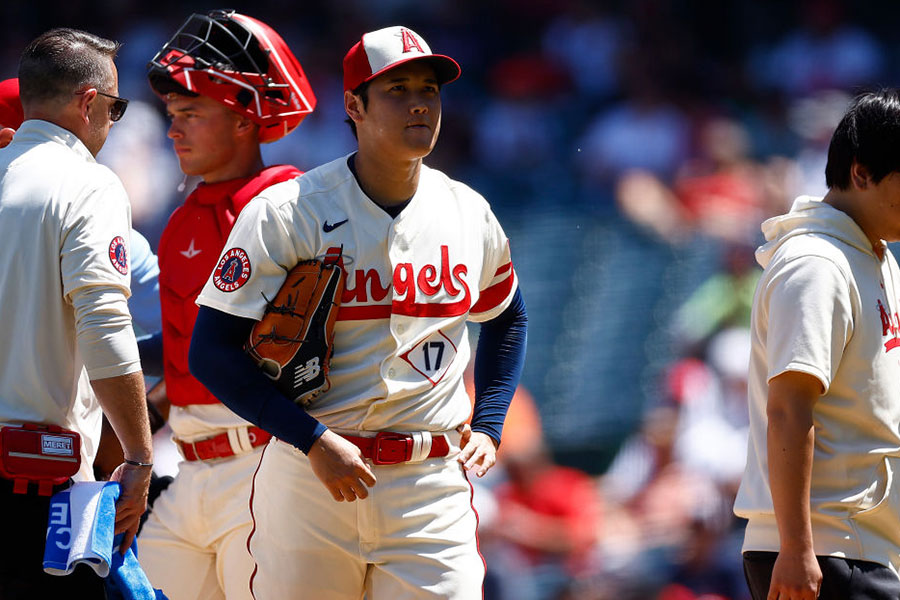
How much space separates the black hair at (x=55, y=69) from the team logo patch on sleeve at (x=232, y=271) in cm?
70

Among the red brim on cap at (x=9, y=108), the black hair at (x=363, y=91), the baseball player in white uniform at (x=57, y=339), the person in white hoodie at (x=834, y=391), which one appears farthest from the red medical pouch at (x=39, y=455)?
the person in white hoodie at (x=834, y=391)

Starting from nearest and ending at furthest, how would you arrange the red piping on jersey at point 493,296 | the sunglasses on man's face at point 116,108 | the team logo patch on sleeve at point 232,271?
the team logo patch on sleeve at point 232,271 < the sunglasses on man's face at point 116,108 < the red piping on jersey at point 493,296

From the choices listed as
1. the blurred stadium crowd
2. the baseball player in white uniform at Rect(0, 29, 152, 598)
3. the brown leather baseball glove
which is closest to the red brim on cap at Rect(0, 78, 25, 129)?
the baseball player in white uniform at Rect(0, 29, 152, 598)

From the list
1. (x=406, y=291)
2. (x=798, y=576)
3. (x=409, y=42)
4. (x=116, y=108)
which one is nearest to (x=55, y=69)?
(x=116, y=108)

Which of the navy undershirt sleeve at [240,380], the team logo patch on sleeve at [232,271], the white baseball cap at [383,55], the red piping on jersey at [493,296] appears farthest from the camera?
the red piping on jersey at [493,296]

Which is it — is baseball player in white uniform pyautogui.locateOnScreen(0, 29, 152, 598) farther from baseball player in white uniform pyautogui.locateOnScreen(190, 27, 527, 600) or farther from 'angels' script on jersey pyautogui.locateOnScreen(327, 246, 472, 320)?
'angels' script on jersey pyautogui.locateOnScreen(327, 246, 472, 320)

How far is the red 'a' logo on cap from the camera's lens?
11.3 ft

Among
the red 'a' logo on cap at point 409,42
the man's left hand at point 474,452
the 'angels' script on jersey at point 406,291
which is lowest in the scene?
the man's left hand at point 474,452

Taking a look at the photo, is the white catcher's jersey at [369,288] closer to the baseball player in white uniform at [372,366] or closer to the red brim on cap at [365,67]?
the baseball player in white uniform at [372,366]

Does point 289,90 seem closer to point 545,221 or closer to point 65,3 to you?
point 545,221

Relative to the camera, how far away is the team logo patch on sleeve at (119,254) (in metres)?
3.26

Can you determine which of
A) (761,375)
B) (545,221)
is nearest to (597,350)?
(545,221)

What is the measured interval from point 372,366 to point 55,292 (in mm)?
853

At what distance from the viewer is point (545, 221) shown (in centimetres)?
872
